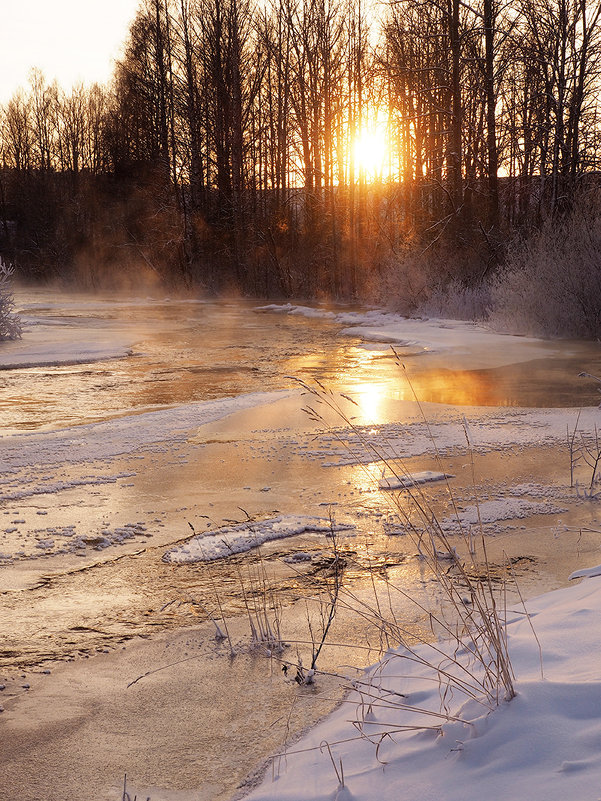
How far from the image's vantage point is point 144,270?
3816cm

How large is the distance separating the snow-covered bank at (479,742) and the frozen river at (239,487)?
1.10 feet

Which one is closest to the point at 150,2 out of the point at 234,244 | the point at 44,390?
the point at 234,244

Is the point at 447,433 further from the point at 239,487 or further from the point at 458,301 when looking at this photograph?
the point at 458,301

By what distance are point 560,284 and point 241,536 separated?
12.2m

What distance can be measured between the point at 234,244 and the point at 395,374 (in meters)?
23.1

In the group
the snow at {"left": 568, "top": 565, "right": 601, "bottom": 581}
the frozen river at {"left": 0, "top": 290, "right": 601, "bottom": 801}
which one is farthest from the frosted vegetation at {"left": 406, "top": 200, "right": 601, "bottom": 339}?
the snow at {"left": 568, "top": 565, "right": 601, "bottom": 581}

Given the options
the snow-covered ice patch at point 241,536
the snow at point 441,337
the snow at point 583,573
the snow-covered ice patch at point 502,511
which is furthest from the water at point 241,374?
the snow at point 583,573

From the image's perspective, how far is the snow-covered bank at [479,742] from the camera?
6.10ft

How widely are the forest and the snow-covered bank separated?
43.7 feet

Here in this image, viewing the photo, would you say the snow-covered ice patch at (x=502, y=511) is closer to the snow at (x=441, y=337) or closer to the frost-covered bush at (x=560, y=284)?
the snow at (x=441, y=337)

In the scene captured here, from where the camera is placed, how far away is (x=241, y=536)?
15.8 feet

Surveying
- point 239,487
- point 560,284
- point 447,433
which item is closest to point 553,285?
point 560,284

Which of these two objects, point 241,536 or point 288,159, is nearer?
point 241,536

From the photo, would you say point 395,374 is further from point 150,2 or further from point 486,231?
point 150,2
